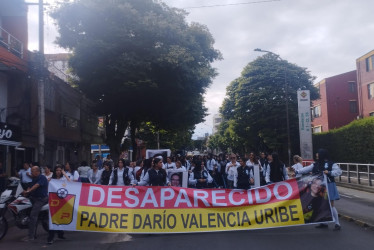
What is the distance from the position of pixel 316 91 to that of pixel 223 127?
52.2ft

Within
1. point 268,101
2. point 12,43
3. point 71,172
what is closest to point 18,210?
point 71,172

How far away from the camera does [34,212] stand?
8523mm

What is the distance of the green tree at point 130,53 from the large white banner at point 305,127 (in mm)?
7575

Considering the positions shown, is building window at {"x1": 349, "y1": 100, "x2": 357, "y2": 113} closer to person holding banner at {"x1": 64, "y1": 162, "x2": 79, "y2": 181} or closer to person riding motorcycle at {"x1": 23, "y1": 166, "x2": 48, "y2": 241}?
person holding banner at {"x1": 64, "y1": 162, "x2": 79, "y2": 181}

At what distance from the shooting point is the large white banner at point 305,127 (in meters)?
26.8

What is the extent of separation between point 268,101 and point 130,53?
21.5 m

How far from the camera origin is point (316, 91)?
40906 mm

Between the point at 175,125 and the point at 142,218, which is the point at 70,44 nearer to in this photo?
the point at 175,125

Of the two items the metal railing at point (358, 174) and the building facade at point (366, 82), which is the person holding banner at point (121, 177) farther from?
the building facade at point (366, 82)

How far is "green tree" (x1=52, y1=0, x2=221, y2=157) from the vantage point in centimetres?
2014

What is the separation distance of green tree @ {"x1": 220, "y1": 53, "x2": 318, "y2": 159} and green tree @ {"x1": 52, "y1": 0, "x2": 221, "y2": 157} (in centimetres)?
1578

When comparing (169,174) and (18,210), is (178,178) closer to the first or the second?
(169,174)

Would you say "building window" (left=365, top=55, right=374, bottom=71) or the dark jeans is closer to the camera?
the dark jeans

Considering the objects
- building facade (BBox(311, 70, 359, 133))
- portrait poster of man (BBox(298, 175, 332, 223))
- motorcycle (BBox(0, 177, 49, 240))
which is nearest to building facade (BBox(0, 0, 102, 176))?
motorcycle (BBox(0, 177, 49, 240))
